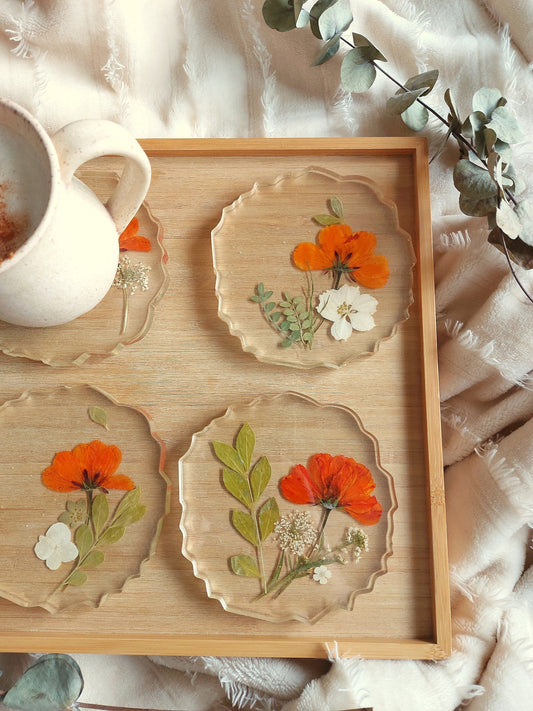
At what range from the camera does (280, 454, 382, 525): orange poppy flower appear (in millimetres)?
531

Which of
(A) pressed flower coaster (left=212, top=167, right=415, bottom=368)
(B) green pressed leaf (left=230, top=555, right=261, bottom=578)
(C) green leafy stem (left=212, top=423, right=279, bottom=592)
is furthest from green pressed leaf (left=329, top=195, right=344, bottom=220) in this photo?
(B) green pressed leaf (left=230, top=555, right=261, bottom=578)

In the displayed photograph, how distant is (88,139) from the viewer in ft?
1.44

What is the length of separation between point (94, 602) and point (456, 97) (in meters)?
0.57

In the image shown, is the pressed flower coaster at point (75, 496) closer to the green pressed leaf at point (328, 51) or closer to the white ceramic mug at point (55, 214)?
the white ceramic mug at point (55, 214)

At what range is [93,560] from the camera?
1.73 feet

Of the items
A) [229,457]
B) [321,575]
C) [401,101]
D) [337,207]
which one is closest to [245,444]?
[229,457]

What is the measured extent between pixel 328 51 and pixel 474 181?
0.62 feet

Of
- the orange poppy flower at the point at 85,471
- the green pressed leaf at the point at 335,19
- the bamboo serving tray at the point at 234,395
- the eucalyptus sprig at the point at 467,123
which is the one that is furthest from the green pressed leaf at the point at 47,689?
the green pressed leaf at the point at 335,19

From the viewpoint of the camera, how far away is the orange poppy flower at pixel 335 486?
53cm

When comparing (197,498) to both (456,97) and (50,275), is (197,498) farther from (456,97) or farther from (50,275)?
(456,97)

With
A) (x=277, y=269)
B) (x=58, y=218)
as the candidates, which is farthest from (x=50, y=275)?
(x=277, y=269)

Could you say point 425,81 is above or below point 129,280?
above

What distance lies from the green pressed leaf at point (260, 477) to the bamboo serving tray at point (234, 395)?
44 mm

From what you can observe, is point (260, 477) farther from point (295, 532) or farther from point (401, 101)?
point (401, 101)
